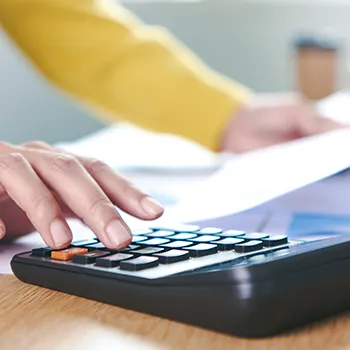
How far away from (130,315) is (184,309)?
4cm

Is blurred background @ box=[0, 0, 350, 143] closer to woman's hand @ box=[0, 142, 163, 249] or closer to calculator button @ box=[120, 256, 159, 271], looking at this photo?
woman's hand @ box=[0, 142, 163, 249]

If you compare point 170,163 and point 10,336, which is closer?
point 10,336

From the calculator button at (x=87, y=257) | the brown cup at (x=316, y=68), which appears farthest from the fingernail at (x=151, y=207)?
the brown cup at (x=316, y=68)

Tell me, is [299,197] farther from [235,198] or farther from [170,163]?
[170,163]

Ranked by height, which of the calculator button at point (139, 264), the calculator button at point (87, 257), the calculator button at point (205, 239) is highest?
the calculator button at point (139, 264)

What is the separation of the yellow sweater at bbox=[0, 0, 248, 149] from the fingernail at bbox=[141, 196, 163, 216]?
0.66 metres

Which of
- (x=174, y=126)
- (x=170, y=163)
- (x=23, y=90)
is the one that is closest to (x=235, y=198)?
(x=170, y=163)

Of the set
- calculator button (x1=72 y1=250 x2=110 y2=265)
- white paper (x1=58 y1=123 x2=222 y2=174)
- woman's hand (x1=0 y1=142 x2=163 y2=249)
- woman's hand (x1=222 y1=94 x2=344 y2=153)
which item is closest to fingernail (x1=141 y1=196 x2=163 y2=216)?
woman's hand (x1=0 y1=142 x2=163 y2=249)

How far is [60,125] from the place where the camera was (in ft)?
8.78

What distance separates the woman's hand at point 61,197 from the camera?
46 centimetres

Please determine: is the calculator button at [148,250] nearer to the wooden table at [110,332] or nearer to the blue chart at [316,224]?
the wooden table at [110,332]

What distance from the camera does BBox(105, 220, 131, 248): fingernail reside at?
0.44 metres

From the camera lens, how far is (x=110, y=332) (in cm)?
35

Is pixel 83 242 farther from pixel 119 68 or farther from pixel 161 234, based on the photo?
pixel 119 68
